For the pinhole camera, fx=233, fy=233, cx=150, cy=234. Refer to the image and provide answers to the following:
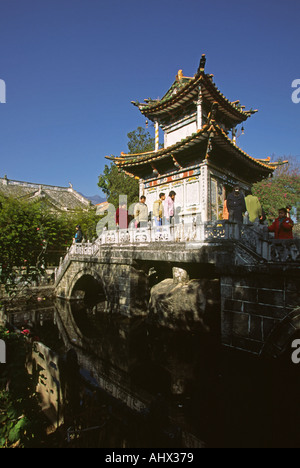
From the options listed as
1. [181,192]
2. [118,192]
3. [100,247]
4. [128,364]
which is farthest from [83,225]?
[128,364]

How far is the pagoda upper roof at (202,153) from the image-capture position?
9.11 m

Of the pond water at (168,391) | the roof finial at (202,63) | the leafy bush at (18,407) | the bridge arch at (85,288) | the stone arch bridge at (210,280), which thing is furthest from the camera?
the bridge arch at (85,288)

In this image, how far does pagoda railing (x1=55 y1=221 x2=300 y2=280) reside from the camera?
5.47m

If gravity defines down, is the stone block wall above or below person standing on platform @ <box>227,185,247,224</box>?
below

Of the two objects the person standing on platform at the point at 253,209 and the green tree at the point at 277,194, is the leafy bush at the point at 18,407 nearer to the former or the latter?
the person standing on platform at the point at 253,209

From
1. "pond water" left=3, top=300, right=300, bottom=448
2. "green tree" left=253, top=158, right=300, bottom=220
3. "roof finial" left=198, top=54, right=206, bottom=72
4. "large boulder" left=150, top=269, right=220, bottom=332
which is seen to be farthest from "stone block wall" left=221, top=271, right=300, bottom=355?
"green tree" left=253, top=158, right=300, bottom=220

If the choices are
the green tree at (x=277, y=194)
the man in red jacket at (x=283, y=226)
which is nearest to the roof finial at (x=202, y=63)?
the man in red jacket at (x=283, y=226)

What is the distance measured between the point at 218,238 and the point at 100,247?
6.50 m

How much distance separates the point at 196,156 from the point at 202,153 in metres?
0.35

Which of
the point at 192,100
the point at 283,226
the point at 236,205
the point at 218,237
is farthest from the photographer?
the point at 192,100

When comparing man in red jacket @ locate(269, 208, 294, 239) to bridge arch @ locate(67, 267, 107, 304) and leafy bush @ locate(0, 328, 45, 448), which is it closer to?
leafy bush @ locate(0, 328, 45, 448)

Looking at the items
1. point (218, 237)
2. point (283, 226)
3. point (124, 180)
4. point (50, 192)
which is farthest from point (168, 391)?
point (50, 192)

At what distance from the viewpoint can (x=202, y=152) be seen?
10.4 m

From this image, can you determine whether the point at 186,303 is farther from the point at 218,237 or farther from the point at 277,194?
the point at 277,194
